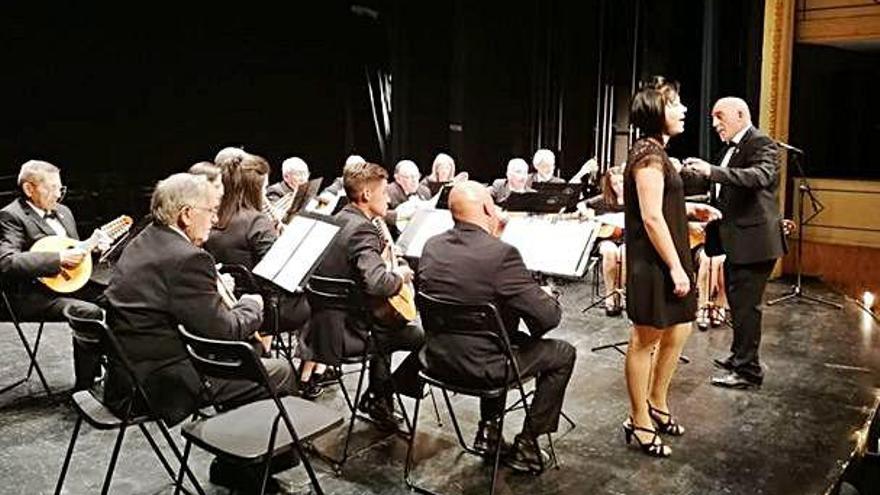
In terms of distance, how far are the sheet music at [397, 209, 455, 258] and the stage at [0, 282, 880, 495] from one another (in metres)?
0.81

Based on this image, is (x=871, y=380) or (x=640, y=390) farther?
(x=871, y=380)

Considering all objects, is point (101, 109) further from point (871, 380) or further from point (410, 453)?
point (871, 380)

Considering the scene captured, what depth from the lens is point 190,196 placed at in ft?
9.62

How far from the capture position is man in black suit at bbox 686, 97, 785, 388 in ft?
14.0

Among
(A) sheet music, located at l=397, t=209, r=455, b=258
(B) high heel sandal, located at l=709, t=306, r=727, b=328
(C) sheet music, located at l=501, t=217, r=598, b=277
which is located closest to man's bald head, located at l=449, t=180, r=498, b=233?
(C) sheet music, located at l=501, t=217, r=598, b=277

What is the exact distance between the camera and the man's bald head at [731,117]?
4.37 metres

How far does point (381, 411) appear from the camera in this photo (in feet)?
12.9

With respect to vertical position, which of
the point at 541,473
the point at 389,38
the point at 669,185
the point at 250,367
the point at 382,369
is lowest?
the point at 541,473

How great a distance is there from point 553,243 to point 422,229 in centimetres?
75

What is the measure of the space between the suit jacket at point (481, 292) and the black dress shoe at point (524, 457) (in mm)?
452

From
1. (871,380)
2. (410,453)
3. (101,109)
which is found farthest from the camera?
(101,109)

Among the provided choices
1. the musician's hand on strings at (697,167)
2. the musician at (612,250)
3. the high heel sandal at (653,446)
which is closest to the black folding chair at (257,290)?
the high heel sandal at (653,446)

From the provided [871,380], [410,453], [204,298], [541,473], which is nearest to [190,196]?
[204,298]

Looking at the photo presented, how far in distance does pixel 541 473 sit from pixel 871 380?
7.46 ft
